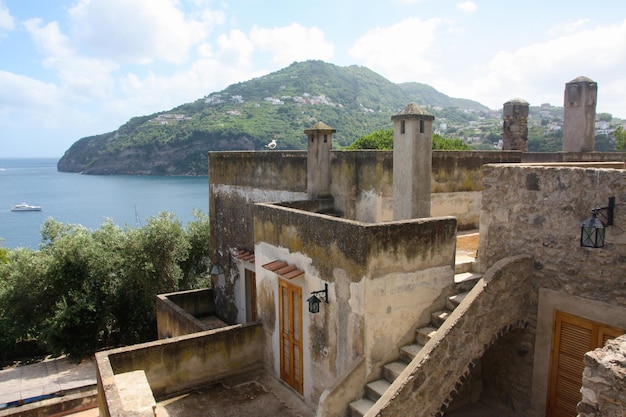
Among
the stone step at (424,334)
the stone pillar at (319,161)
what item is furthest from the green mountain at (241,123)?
the stone step at (424,334)

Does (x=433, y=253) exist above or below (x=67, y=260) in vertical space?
above

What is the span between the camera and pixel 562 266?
712cm

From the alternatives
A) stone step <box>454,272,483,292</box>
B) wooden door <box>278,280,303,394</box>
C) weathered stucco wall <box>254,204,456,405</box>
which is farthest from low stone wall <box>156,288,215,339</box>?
stone step <box>454,272,483,292</box>

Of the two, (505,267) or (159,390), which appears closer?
(505,267)

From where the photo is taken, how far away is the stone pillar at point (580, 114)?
14695mm

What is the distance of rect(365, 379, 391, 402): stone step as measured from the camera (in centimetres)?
702

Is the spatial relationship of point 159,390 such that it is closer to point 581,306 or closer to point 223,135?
point 581,306

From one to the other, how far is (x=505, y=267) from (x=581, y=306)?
115 centimetres

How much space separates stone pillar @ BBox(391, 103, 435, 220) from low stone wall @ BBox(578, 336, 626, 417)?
426 cm

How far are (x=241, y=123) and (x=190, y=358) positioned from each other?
112354 mm

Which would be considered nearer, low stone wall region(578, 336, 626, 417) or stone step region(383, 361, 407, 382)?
low stone wall region(578, 336, 626, 417)

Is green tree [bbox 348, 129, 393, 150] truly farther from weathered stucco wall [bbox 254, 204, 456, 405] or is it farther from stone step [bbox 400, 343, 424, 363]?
stone step [bbox 400, 343, 424, 363]

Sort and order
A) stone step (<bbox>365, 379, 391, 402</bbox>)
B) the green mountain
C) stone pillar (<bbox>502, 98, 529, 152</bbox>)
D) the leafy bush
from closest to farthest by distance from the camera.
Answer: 1. stone step (<bbox>365, 379, 391, 402</bbox>)
2. stone pillar (<bbox>502, 98, 529, 152</bbox>)
3. the leafy bush
4. the green mountain

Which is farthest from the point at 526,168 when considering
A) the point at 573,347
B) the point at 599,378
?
the point at 599,378
